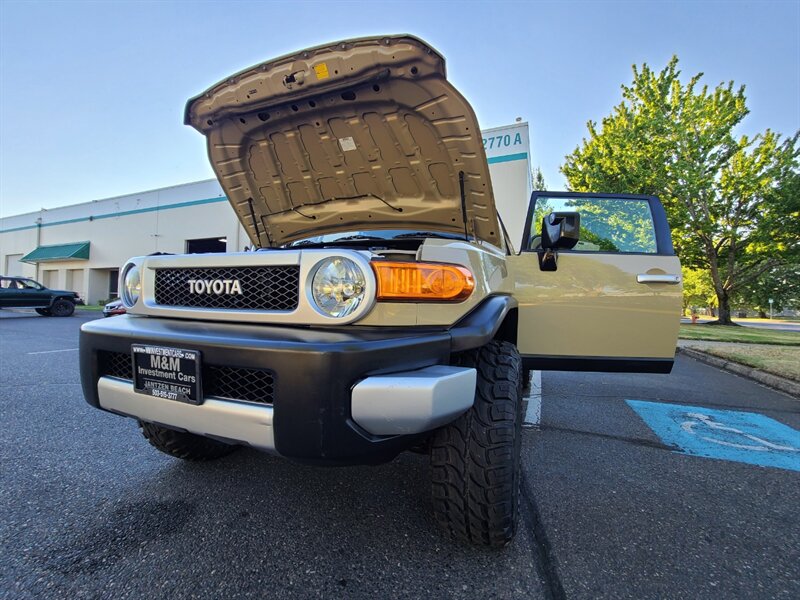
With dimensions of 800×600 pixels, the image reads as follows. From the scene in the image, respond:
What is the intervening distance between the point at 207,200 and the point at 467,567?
20905 millimetres

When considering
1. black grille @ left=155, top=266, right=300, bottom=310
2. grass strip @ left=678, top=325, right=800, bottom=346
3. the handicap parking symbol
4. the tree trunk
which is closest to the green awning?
black grille @ left=155, top=266, right=300, bottom=310

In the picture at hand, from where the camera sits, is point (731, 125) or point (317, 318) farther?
point (731, 125)

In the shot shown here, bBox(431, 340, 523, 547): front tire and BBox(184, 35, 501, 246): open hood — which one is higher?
BBox(184, 35, 501, 246): open hood

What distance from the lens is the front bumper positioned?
130cm

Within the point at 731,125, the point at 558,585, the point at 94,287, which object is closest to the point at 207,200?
the point at 94,287

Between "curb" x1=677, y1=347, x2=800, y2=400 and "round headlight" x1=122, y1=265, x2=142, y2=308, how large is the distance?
252 inches

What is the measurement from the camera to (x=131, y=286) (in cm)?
206

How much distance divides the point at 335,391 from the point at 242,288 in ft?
2.15

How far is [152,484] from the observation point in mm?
2197

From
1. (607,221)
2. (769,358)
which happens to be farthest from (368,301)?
(769,358)

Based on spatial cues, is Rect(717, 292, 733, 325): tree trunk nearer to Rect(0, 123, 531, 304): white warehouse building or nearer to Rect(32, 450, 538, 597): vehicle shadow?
Rect(0, 123, 531, 304): white warehouse building

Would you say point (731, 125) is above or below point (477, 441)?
above

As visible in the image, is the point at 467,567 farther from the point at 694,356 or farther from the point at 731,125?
the point at 731,125

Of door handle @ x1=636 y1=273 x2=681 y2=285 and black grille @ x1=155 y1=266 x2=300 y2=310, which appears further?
door handle @ x1=636 y1=273 x2=681 y2=285
